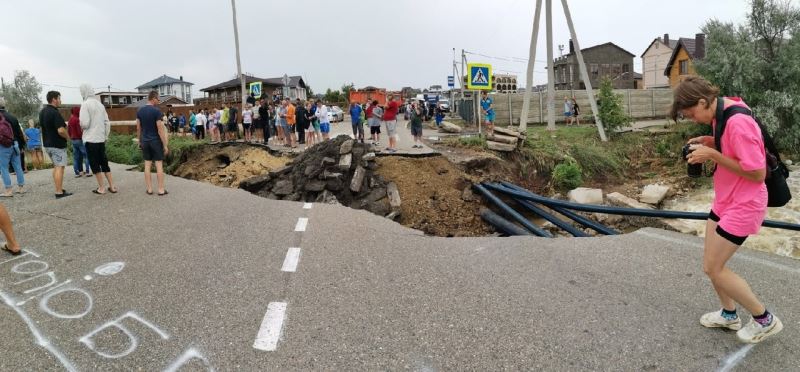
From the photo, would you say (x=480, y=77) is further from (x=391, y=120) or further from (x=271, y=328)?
(x=271, y=328)

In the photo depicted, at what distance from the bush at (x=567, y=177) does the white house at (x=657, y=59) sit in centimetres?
5705

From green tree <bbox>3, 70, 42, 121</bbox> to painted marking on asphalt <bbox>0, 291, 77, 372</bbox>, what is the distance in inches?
2761

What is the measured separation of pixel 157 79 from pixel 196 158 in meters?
A: 92.6

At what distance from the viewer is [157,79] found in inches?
3868

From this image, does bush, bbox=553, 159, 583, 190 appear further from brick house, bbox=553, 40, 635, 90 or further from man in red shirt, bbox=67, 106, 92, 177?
brick house, bbox=553, 40, 635, 90

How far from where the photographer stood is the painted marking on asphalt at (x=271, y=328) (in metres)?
3.51

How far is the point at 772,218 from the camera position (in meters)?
11.1

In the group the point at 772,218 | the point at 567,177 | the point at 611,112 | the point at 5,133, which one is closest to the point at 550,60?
the point at 611,112

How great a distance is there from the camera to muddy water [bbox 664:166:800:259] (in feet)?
29.8

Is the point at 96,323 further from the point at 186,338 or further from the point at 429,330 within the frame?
the point at 429,330

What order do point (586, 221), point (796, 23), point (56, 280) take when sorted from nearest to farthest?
point (56, 280), point (586, 221), point (796, 23)

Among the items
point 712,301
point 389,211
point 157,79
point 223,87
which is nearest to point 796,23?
point 389,211

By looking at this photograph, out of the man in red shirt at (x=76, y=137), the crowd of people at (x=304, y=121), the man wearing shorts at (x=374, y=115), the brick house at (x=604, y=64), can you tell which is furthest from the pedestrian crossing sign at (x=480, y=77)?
the brick house at (x=604, y=64)

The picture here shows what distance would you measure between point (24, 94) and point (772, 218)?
76.8m
